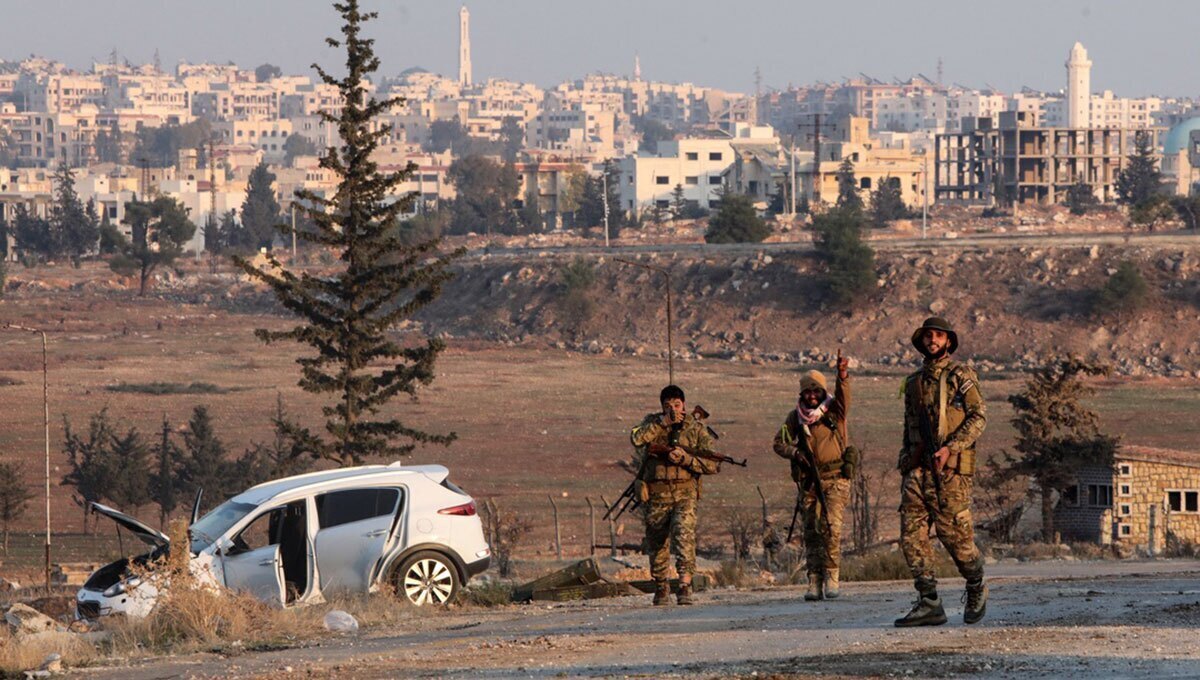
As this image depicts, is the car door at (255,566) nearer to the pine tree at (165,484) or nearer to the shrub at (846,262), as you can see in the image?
the pine tree at (165,484)

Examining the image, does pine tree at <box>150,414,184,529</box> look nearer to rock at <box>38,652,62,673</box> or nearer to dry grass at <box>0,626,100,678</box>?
dry grass at <box>0,626,100,678</box>

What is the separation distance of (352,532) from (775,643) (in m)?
5.56

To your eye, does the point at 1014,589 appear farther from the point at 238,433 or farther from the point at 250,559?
the point at 238,433

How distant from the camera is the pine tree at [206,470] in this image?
133 feet

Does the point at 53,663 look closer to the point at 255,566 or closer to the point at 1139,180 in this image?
the point at 255,566

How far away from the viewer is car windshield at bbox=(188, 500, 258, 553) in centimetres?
1631

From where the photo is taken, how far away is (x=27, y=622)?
14.5 m

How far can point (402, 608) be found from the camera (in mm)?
15562

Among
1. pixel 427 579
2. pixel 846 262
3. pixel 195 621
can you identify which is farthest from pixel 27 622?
pixel 846 262

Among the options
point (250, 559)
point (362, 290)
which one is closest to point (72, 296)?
point (362, 290)

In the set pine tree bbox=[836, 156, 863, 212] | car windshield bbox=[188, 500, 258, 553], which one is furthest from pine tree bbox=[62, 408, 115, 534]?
pine tree bbox=[836, 156, 863, 212]

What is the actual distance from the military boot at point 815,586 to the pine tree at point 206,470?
26.4 meters

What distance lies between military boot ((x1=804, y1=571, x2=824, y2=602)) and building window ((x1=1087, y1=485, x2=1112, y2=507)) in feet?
60.1

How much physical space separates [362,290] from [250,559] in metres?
18.8
